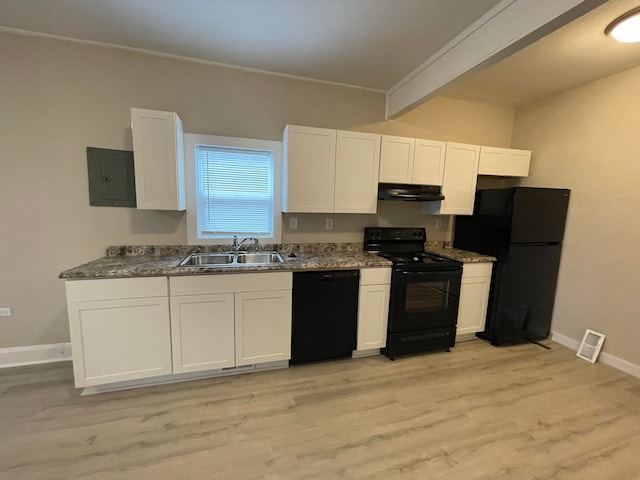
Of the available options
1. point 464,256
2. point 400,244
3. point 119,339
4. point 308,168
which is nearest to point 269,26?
point 308,168

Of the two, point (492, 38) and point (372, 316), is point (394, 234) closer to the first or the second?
point (372, 316)

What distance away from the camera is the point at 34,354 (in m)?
2.36

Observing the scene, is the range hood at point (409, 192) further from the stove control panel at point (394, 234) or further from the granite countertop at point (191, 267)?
the granite countertop at point (191, 267)

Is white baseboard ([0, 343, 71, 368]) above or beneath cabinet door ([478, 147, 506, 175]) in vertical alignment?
beneath

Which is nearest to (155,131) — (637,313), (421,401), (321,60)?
(321,60)

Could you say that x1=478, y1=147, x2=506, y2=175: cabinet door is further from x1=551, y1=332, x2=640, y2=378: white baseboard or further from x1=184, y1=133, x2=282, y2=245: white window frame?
x1=184, y1=133, x2=282, y2=245: white window frame

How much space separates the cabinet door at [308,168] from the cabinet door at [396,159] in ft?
1.73

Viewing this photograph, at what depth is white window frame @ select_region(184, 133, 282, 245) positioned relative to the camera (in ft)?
8.30

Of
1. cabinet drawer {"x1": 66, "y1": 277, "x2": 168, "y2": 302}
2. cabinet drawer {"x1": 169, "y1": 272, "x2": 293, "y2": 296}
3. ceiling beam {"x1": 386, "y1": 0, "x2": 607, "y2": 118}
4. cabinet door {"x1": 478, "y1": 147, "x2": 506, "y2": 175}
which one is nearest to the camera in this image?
ceiling beam {"x1": 386, "y1": 0, "x2": 607, "y2": 118}

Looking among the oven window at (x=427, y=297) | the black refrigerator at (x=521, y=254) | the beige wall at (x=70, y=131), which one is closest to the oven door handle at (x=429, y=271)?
the oven window at (x=427, y=297)

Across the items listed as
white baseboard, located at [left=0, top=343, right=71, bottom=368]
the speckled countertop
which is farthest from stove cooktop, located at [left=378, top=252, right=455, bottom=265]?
white baseboard, located at [left=0, top=343, right=71, bottom=368]

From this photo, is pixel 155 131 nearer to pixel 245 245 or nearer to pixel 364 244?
pixel 245 245

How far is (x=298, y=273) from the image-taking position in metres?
2.29

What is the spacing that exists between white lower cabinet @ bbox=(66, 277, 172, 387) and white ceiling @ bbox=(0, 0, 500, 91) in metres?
1.84
